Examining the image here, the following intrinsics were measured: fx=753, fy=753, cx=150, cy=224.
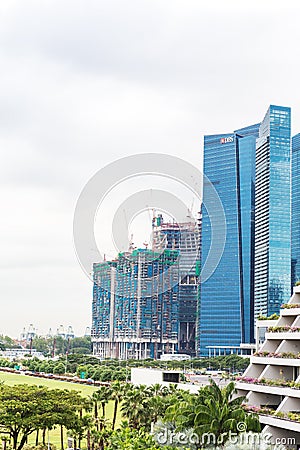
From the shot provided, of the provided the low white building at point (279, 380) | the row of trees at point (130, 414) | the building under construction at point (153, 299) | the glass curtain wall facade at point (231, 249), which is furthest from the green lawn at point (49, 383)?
the glass curtain wall facade at point (231, 249)

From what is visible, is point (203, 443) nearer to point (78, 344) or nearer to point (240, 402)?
point (240, 402)

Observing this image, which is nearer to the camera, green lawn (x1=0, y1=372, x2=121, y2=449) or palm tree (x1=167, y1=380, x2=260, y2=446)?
palm tree (x1=167, y1=380, x2=260, y2=446)

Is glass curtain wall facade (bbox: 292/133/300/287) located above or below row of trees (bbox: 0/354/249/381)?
above

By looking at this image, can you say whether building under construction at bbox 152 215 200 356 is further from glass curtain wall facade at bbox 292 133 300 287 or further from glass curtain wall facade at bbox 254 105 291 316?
glass curtain wall facade at bbox 292 133 300 287

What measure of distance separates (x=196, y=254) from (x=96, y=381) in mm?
44726

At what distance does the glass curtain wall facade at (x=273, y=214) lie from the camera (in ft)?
335

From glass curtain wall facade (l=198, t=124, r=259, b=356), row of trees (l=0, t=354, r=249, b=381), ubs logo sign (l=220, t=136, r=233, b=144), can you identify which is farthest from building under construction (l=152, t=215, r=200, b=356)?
row of trees (l=0, t=354, r=249, b=381)

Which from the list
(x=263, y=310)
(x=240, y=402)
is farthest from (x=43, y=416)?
(x=263, y=310)

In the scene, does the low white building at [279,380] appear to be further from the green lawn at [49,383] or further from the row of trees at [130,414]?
the green lawn at [49,383]

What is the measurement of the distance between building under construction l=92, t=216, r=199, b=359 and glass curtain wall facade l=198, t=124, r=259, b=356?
4258 mm

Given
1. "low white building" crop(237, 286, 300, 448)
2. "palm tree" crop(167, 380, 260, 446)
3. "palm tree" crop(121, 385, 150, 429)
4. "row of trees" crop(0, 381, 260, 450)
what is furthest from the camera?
"palm tree" crop(121, 385, 150, 429)

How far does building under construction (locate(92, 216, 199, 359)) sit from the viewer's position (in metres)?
108

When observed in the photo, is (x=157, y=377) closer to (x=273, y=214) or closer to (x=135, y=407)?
(x=135, y=407)

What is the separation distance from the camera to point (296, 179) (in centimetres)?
10956
